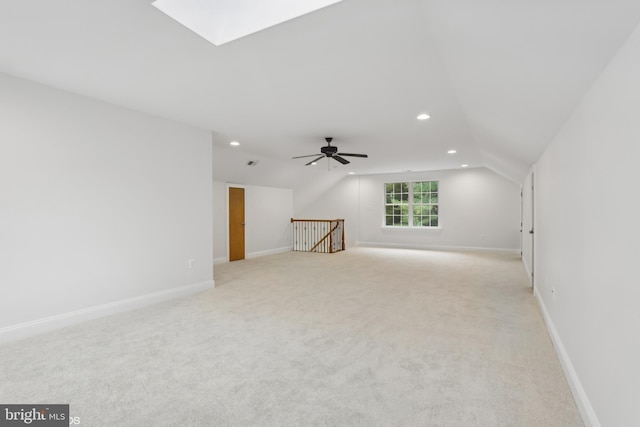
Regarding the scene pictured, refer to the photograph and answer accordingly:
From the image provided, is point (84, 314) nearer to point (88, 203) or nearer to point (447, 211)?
point (88, 203)

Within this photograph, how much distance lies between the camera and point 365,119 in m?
4.28

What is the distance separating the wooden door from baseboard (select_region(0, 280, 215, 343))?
319 cm

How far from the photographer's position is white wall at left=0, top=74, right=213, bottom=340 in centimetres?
297

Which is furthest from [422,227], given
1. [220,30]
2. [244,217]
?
[220,30]

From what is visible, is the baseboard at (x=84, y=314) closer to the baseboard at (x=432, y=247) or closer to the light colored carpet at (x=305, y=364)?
the light colored carpet at (x=305, y=364)

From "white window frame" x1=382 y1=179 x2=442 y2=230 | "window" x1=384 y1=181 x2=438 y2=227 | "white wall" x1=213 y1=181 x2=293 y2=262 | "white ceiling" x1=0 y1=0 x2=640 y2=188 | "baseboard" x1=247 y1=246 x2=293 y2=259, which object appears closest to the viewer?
"white ceiling" x1=0 y1=0 x2=640 y2=188

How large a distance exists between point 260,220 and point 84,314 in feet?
18.0

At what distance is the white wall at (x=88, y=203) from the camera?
2.97 m

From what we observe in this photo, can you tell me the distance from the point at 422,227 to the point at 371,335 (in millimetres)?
7399

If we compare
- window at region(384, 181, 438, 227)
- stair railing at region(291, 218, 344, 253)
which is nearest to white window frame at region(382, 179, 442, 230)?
window at region(384, 181, 438, 227)

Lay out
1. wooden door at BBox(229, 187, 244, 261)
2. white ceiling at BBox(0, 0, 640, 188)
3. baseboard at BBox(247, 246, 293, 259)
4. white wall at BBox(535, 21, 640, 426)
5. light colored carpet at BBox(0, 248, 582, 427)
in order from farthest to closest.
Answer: baseboard at BBox(247, 246, 293, 259) → wooden door at BBox(229, 187, 244, 261) → light colored carpet at BBox(0, 248, 582, 427) → white ceiling at BBox(0, 0, 640, 188) → white wall at BBox(535, 21, 640, 426)

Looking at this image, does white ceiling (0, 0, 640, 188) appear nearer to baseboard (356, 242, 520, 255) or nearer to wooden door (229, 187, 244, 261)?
wooden door (229, 187, 244, 261)

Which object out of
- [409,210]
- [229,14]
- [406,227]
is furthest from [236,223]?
[229,14]

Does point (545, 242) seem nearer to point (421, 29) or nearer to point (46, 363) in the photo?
point (421, 29)
